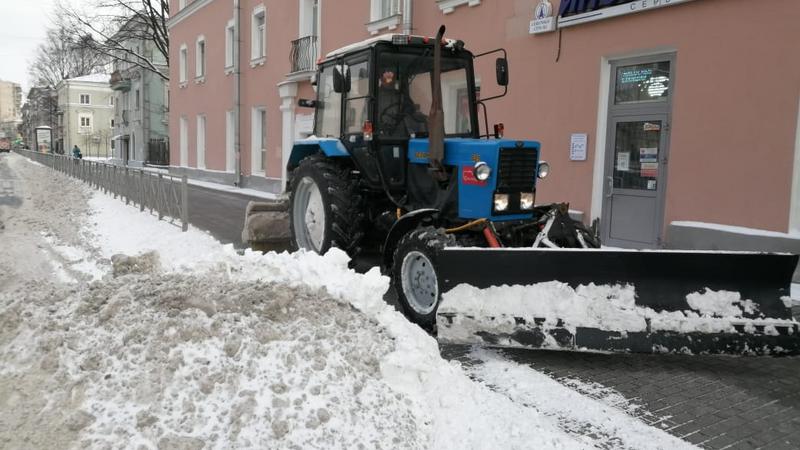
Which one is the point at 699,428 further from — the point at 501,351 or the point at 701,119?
the point at 701,119

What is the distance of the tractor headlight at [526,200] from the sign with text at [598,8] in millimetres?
4085

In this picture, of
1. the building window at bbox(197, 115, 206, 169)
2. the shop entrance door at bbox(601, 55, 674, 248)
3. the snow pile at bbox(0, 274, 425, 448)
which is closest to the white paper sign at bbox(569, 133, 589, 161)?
the shop entrance door at bbox(601, 55, 674, 248)

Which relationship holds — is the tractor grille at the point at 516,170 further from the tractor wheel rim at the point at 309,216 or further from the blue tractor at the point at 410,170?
the tractor wheel rim at the point at 309,216

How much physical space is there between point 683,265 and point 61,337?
389cm

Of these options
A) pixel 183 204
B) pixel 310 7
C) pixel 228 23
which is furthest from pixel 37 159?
pixel 183 204

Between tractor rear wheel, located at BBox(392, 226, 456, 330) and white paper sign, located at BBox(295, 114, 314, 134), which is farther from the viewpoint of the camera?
white paper sign, located at BBox(295, 114, 314, 134)

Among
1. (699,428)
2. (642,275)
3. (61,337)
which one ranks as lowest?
(699,428)

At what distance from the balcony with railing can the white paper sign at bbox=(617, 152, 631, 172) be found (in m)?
9.78

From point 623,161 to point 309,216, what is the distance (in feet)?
15.0

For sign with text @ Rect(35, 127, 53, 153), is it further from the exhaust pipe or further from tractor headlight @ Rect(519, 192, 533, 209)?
tractor headlight @ Rect(519, 192, 533, 209)

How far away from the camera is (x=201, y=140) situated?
25.6 metres

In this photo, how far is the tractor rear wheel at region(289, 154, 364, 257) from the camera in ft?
20.2

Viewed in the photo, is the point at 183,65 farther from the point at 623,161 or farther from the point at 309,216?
the point at 623,161

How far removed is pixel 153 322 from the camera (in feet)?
12.5
